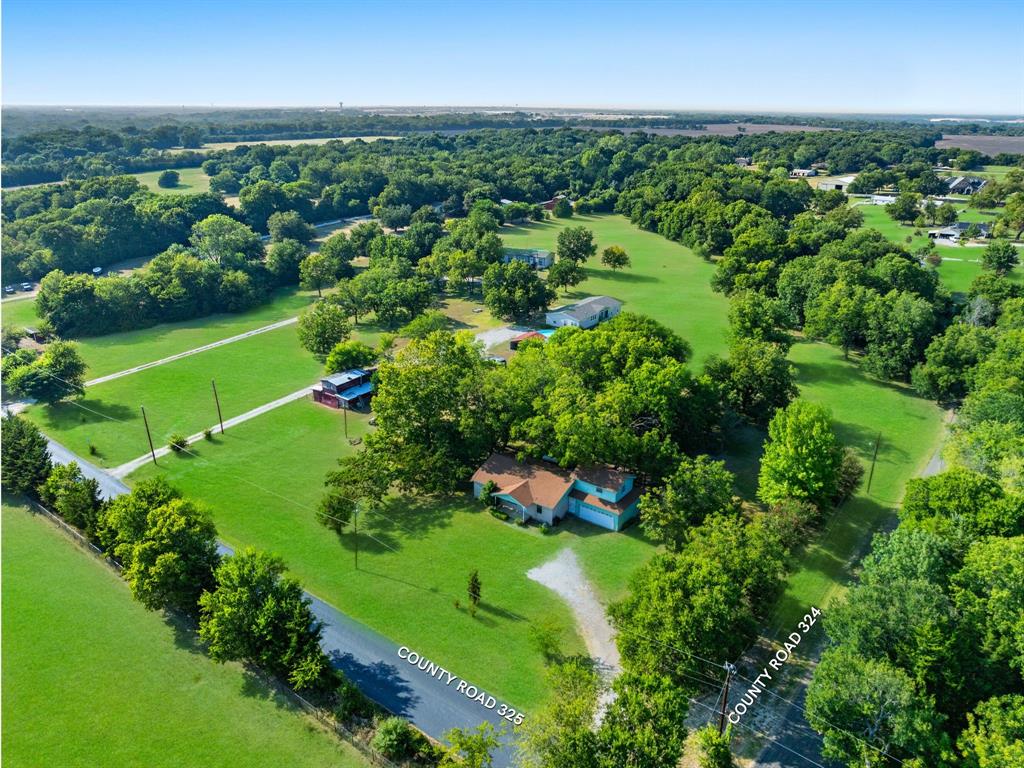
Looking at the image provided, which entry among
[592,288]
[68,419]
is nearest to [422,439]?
[68,419]

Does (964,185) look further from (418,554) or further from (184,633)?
(184,633)

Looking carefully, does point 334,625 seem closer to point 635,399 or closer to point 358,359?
point 635,399

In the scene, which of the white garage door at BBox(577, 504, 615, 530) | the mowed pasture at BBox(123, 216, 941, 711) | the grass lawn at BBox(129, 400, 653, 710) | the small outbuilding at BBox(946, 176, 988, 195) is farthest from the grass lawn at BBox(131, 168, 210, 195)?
the small outbuilding at BBox(946, 176, 988, 195)

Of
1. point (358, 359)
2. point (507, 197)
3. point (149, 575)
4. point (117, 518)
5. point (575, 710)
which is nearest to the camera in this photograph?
point (575, 710)

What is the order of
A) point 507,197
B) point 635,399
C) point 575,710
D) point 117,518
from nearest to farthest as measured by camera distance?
point 575,710
point 117,518
point 635,399
point 507,197

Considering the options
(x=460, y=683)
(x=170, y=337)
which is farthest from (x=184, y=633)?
(x=170, y=337)

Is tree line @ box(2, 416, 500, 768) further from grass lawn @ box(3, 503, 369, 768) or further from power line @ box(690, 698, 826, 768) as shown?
power line @ box(690, 698, 826, 768)
